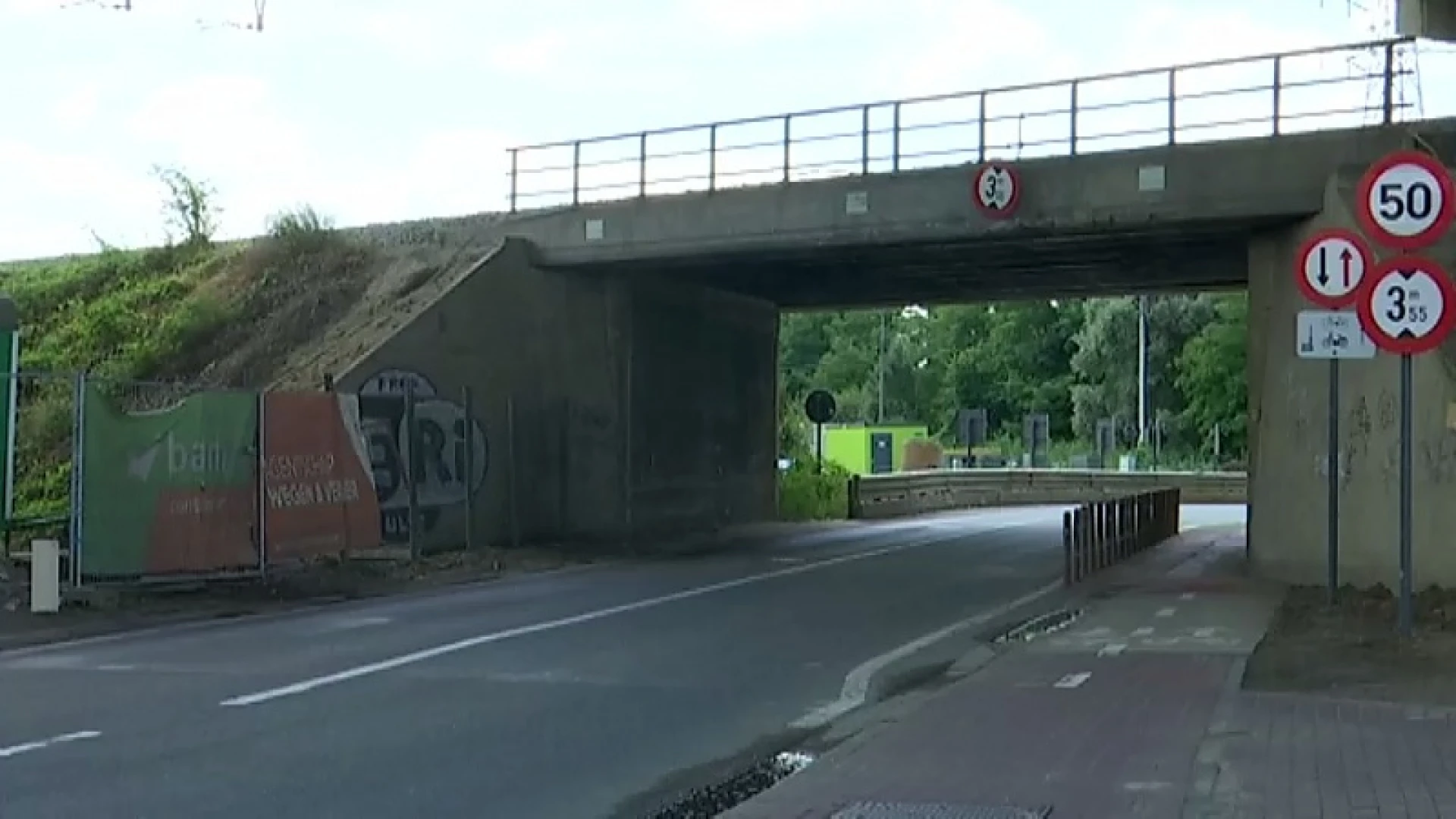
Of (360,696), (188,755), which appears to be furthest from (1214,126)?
(188,755)

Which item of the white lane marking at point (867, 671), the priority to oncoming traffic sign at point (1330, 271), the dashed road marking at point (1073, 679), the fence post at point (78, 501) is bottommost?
the white lane marking at point (867, 671)

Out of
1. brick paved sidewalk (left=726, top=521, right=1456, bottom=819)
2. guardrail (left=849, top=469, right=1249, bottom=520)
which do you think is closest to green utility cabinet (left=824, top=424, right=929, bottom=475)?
guardrail (left=849, top=469, right=1249, bottom=520)

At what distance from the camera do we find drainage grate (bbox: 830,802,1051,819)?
695 centimetres

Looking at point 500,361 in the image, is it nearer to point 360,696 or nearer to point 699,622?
point 699,622

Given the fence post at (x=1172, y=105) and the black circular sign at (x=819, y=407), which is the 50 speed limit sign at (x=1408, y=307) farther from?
the black circular sign at (x=819, y=407)

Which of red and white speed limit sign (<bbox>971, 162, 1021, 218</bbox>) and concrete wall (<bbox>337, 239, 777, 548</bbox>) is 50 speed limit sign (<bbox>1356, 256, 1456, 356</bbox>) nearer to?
red and white speed limit sign (<bbox>971, 162, 1021, 218</bbox>)

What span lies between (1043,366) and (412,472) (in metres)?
79.6

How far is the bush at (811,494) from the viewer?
3769 centimetres

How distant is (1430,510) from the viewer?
17734 mm

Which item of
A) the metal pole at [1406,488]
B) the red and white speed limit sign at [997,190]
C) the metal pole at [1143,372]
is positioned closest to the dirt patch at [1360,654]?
the metal pole at [1406,488]

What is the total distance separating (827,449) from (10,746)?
5925cm

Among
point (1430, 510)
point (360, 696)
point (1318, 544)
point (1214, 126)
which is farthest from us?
point (1214, 126)

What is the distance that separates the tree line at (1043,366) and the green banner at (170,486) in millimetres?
52489

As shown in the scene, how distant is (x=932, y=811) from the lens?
23.2 feet
